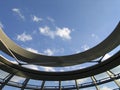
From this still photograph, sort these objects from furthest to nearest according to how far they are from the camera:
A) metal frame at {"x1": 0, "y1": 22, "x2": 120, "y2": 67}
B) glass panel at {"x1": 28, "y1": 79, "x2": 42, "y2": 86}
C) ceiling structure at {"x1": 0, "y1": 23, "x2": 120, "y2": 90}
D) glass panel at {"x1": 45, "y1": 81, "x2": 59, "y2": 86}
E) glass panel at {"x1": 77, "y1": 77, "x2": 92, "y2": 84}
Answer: glass panel at {"x1": 45, "y1": 81, "x2": 59, "y2": 86} → glass panel at {"x1": 28, "y1": 79, "x2": 42, "y2": 86} → glass panel at {"x1": 77, "y1": 77, "x2": 92, "y2": 84} → ceiling structure at {"x1": 0, "y1": 23, "x2": 120, "y2": 90} → metal frame at {"x1": 0, "y1": 22, "x2": 120, "y2": 67}

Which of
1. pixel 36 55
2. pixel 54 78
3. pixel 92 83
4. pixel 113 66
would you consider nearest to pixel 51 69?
pixel 54 78

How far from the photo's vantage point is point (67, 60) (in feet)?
83.1

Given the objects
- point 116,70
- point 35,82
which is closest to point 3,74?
point 35,82

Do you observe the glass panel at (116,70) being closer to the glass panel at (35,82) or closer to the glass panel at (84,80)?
the glass panel at (84,80)

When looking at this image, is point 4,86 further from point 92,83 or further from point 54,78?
point 92,83

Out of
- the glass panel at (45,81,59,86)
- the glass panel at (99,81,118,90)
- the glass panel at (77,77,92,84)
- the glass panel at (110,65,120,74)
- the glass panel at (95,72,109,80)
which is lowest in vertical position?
the glass panel at (110,65,120,74)

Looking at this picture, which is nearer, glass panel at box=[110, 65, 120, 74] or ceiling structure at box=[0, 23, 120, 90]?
ceiling structure at box=[0, 23, 120, 90]

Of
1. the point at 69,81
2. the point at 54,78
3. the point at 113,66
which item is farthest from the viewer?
the point at 69,81

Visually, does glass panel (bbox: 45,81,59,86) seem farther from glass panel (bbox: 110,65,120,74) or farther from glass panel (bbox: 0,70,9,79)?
glass panel (bbox: 110,65,120,74)

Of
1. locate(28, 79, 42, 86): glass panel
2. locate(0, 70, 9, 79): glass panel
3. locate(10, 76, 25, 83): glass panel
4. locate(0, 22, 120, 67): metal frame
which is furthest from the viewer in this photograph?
locate(28, 79, 42, 86): glass panel

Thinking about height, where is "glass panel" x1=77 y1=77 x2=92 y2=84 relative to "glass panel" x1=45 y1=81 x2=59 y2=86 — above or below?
below

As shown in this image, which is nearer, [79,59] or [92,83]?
[79,59]

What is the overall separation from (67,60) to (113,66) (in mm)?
4708

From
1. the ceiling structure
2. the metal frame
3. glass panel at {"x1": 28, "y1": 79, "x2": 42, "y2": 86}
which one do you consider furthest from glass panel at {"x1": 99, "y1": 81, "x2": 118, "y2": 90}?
glass panel at {"x1": 28, "y1": 79, "x2": 42, "y2": 86}
